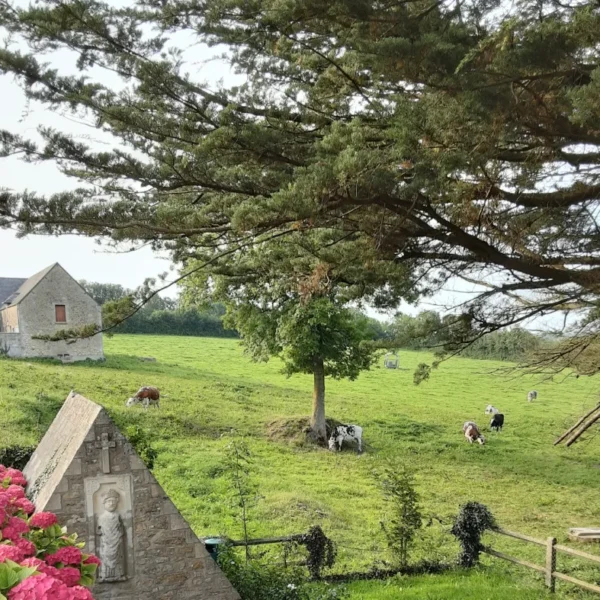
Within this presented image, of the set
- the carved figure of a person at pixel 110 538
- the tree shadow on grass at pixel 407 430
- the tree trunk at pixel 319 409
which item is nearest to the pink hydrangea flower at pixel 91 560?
the carved figure of a person at pixel 110 538

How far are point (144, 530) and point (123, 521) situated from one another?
24 cm

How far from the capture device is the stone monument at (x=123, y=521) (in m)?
6.23

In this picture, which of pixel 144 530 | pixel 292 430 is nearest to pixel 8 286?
pixel 292 430

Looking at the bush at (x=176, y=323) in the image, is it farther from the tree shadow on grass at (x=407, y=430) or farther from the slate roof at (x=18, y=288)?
the tree shadow on grass at (x=407, y=430)

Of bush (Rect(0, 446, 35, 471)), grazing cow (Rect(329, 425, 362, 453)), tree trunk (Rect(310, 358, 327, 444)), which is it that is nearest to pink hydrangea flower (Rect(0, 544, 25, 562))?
bush (Rect(0, 446, 35, 471))

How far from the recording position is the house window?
102ft

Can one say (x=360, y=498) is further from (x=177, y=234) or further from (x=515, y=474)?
(x=177, y=234)

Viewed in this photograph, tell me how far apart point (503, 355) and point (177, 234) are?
7.45 metres

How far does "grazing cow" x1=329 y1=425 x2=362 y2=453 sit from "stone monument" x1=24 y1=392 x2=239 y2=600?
558 inches

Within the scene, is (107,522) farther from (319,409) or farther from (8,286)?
(8,286)

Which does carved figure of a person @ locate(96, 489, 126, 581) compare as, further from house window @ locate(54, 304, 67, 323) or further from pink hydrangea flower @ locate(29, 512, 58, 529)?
house window @ locate(54, 304, 67, 323)

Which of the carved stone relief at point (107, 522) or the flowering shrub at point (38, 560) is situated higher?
the flowering shrub at point (38, 560)

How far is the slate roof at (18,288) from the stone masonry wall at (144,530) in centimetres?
2666

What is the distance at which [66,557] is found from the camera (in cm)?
413
